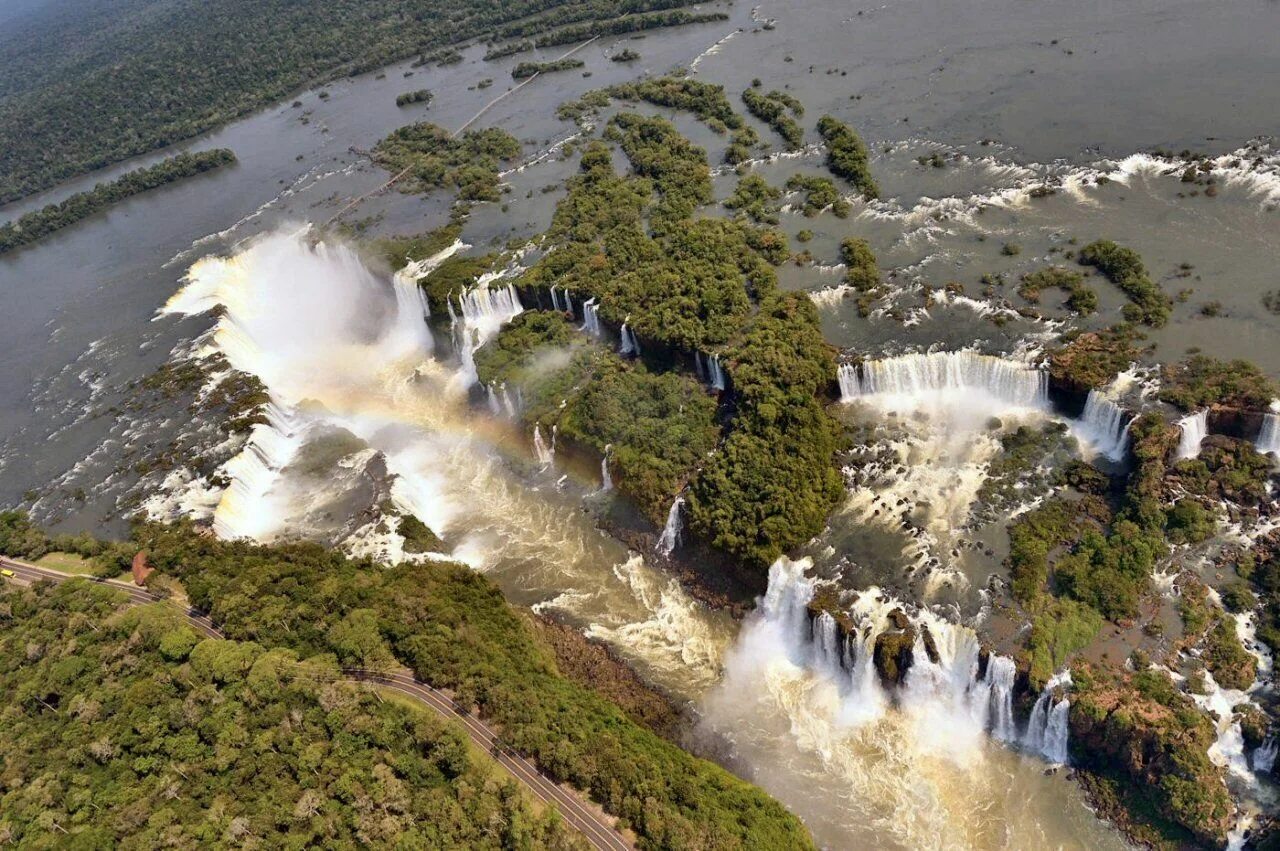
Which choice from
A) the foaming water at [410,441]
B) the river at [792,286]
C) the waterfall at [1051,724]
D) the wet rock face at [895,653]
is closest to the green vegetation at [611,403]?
the river at [792,286]

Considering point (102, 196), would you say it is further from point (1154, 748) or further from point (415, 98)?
point (1154, 748)

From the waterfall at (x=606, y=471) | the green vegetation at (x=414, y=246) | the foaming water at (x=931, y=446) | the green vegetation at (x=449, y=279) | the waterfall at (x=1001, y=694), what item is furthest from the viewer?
the green vegetation at (x=414, y=246)

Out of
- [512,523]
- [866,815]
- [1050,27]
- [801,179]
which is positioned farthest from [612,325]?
[1050,27]

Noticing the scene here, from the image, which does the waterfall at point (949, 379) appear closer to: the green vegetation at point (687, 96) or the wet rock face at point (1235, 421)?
the wet rock face at point (1235, 421)

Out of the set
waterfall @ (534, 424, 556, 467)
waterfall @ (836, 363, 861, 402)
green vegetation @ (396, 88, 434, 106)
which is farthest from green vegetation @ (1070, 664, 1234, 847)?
green vegetation @ (396, 88, 434, 106)

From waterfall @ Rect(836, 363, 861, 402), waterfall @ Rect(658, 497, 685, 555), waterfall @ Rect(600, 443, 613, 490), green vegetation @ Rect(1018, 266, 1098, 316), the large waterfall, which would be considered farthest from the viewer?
waterfall @ Rect(600, 443, 613, 490)

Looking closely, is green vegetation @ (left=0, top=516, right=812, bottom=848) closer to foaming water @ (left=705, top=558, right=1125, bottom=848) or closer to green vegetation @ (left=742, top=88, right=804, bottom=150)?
foaming water @ (left=705, top=558, right=1125, bottom=848)
